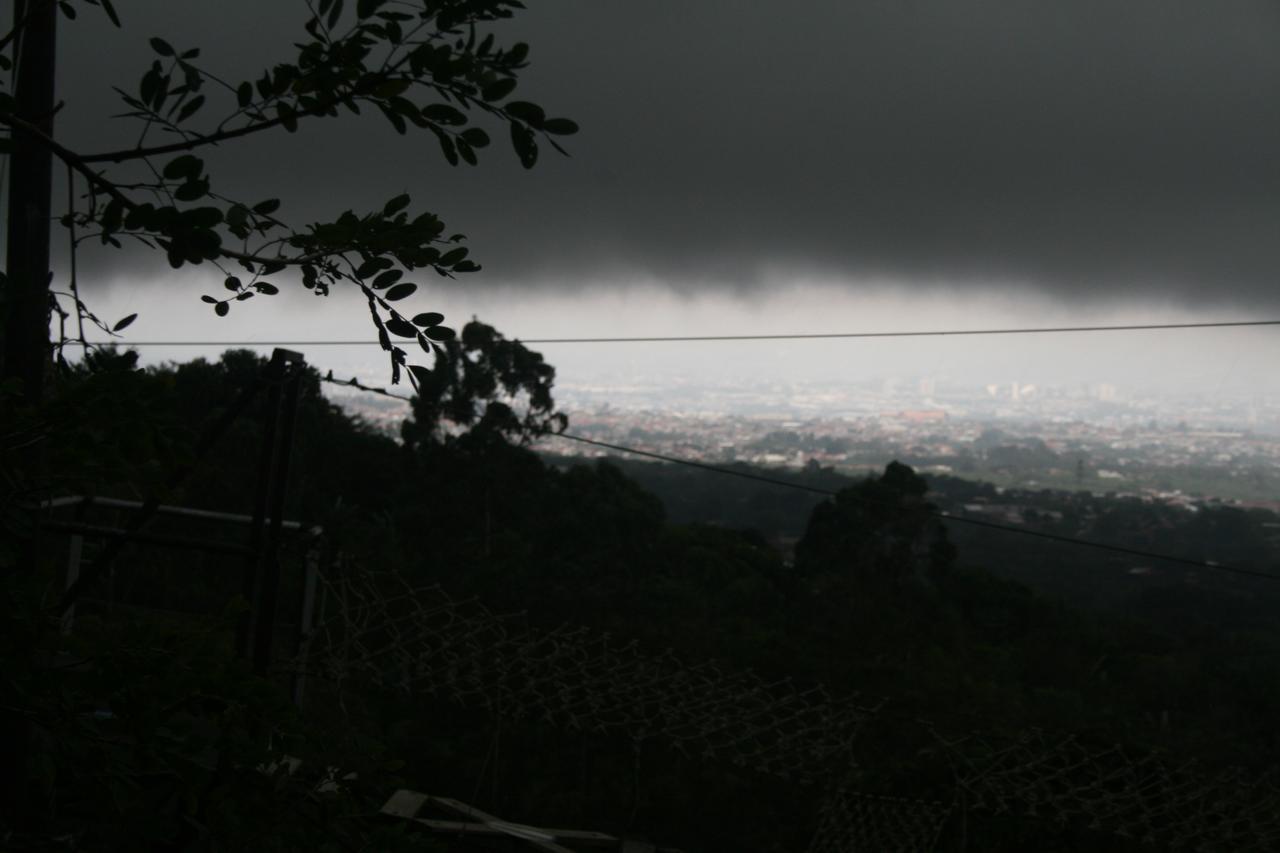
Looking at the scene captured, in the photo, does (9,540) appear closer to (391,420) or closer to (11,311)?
(11,311)

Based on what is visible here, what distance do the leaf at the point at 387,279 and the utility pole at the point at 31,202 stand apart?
33cm

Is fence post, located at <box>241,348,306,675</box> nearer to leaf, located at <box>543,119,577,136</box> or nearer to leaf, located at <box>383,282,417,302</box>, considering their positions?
leaf, located at <box>383,282,417,302</box>

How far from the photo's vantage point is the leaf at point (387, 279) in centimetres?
104

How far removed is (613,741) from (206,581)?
28.0 feet

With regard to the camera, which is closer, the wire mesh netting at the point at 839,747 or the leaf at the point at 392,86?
the leaf at the point at 392,86

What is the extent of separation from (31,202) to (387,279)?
0.39m

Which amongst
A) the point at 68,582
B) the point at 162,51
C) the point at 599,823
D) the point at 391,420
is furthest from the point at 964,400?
the point at 162,51

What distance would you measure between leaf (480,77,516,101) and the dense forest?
0.40 m

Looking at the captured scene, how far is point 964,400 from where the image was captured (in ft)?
53.2

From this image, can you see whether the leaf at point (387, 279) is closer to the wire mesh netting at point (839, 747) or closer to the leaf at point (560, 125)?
the leaf at point (560, 125)

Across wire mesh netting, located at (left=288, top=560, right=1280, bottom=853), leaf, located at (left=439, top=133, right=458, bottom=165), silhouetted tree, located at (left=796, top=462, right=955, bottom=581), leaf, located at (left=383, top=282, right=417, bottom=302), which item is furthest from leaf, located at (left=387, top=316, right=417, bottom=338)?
silhouetted tree, located at (left=796, top=462, right=955, bottom=581)

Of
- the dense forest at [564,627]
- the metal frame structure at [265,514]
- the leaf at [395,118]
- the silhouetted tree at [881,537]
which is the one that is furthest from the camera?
the silhouetted tree at [881,537]

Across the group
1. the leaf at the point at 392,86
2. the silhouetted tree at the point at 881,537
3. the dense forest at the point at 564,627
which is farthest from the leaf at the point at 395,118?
the silhouetted tree at the point at 881,537

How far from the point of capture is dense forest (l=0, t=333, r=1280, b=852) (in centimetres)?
87
